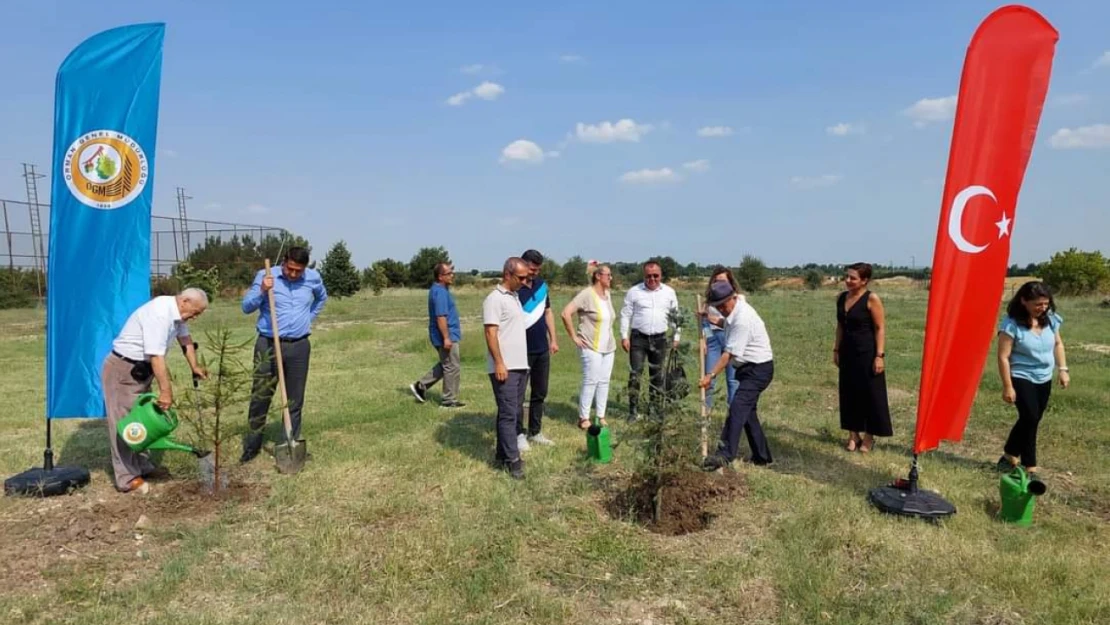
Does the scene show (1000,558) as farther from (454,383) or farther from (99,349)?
(99,349)

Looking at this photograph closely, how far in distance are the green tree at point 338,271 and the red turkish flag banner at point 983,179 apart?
34.2m

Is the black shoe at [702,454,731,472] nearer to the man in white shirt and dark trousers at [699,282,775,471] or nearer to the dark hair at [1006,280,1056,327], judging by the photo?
the man in white shirt and dark trousers at [699,282,775,471]

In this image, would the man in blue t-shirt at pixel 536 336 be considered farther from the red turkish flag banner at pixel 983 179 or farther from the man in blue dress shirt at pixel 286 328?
the red turkish flag banner at pixel 983 179

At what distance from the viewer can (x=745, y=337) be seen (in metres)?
4.98

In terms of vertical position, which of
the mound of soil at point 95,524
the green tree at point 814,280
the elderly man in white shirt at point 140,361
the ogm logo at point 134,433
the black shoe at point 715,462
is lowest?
the mound of soil at point 95,524

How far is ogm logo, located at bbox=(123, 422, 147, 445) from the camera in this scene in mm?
4484

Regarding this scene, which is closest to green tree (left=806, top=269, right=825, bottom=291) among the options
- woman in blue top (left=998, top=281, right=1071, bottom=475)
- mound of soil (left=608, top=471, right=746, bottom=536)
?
woman in blue top (left=998, top=281, right=1071, bottom=475)

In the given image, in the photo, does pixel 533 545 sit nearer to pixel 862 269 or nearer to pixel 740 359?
pixel 740 359

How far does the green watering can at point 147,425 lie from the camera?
4.50m

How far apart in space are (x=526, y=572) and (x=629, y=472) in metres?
1.78

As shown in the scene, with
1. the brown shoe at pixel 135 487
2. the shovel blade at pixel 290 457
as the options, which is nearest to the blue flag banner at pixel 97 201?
the brown shoe at pixel 135 487

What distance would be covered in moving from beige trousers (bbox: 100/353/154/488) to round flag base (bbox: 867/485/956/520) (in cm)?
525

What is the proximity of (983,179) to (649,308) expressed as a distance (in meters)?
3.05

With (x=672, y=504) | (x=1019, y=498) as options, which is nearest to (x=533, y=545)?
(x=672, y=504)
